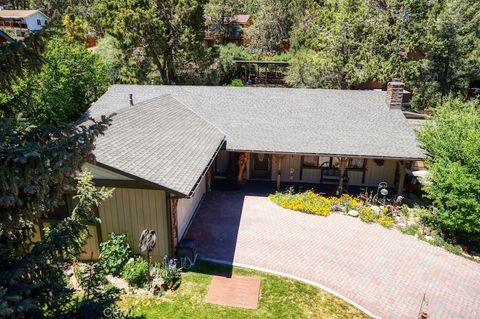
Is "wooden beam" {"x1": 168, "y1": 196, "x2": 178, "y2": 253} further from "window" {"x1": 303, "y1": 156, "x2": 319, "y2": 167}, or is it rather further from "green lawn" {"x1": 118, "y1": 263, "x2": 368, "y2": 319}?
"window" {"x1": 303, "y1": 156, "x2": 319, "y2": 167}

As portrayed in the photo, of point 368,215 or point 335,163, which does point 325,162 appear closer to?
point 335,163

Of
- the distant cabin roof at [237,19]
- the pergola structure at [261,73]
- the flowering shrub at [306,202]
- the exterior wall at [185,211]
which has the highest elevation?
the distant cabin roof at [237,19]

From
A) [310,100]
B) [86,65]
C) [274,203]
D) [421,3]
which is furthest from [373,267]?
[421,3]

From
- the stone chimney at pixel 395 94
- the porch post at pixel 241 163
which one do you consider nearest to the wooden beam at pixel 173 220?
the porch post at pixel 241 163

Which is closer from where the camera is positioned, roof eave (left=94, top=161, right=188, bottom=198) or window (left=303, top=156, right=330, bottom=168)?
roof eave (left=94, top=161, right=188, bottom=198)

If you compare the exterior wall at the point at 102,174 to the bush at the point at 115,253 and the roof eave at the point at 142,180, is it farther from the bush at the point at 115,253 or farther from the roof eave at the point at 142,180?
the bush at the point at 115,253

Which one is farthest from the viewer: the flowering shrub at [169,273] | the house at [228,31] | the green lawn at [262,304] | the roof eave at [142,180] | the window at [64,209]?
the house at [228,31]

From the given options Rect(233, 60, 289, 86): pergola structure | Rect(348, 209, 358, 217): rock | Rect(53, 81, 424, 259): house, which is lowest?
Rect(348, 209, 358, 217): rock

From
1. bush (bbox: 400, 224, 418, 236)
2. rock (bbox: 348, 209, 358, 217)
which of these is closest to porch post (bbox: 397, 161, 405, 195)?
bush (bbox: 400, 224, 418, 236)
